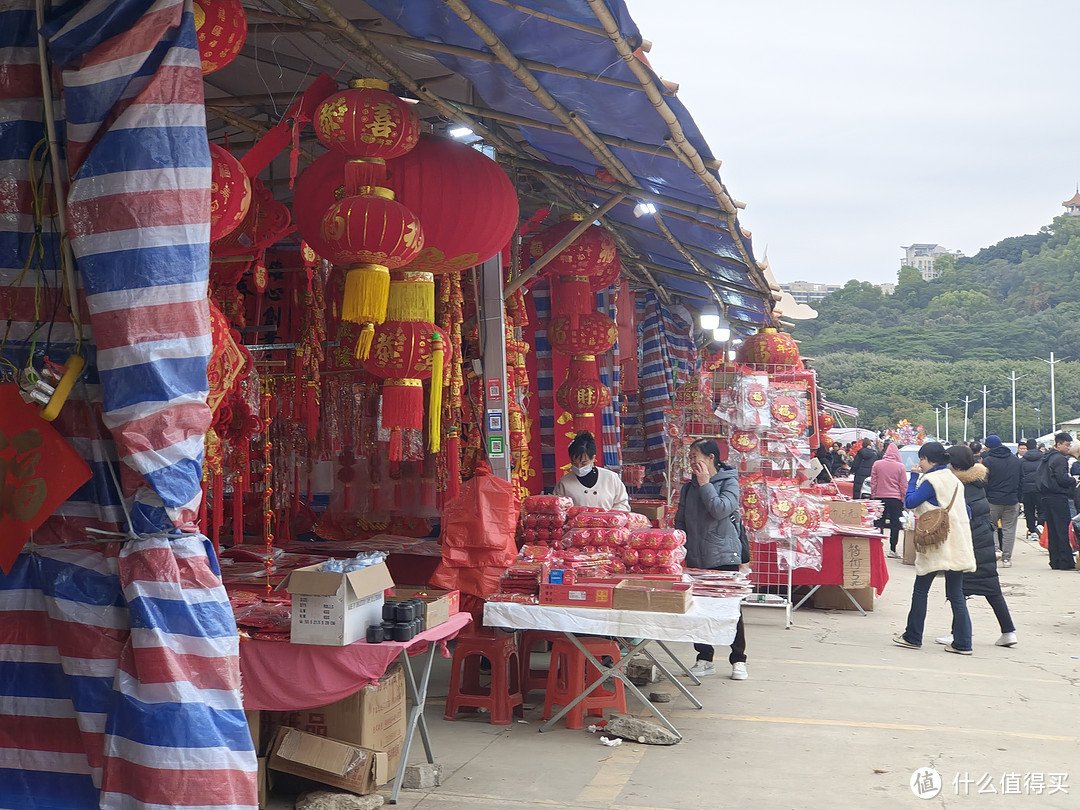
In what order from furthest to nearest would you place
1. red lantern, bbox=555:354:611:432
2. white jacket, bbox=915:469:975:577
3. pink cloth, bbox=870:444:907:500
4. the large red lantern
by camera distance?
1. pink cloth, bbox=870:444:907:500
2. red lantern, bbox=555:354:611:432
3. white jacket, bbox=915:469:975:577
4. the large red lantern

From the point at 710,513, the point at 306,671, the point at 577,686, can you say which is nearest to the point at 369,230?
the point at 306,671

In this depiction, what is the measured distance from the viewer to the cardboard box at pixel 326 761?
3.75 metres

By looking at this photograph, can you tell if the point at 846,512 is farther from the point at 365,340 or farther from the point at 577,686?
the point at 365,340

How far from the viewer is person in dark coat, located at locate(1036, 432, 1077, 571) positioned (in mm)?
11680

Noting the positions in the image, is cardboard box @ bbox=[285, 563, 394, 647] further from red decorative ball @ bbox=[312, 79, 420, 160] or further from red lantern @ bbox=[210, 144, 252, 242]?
red decorative ball @ bbox=[312, 79, 420, 160]

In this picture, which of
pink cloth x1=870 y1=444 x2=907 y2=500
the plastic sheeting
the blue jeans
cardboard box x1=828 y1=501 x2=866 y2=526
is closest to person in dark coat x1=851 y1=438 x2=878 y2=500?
pink cloth x1=870 y1=444 x2=907 y2=500

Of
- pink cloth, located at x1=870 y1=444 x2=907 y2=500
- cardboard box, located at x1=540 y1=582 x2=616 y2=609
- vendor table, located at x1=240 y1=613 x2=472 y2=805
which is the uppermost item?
pink cloth, located at x1=870 y1=444 x2=907 y2=500

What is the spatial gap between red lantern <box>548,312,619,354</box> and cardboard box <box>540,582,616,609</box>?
279 cm

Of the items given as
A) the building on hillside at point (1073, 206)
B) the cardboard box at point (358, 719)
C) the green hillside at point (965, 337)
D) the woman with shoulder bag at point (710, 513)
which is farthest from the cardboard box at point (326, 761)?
the building on hillside at point (1073, 206)

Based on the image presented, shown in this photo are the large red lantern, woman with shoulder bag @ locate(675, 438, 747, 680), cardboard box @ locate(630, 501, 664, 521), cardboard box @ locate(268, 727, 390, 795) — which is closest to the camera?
cardboard box @ locate(268, 727, 390, 795)

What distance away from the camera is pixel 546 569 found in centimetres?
466

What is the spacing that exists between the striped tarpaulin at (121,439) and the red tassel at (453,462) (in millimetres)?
3513

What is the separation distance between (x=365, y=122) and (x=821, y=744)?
11.7 ft

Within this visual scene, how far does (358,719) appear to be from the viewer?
151 inches
